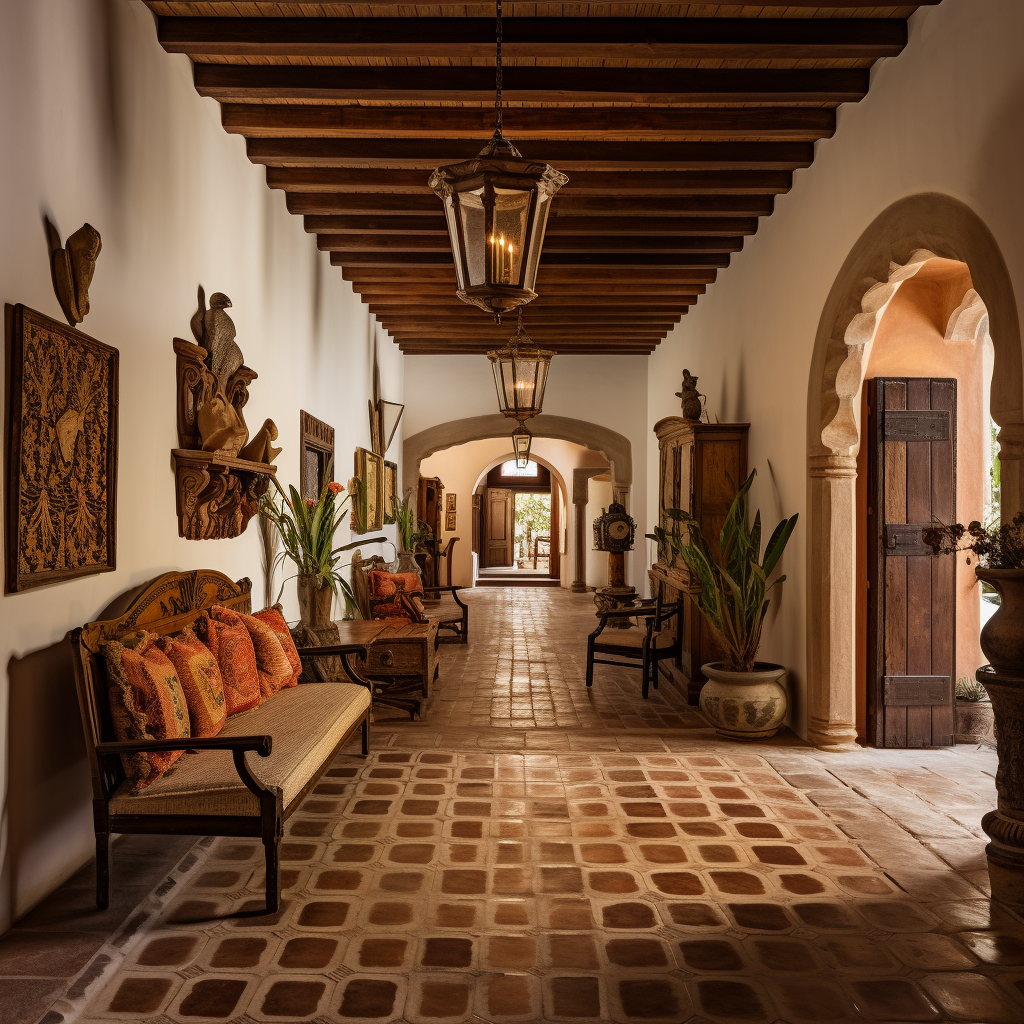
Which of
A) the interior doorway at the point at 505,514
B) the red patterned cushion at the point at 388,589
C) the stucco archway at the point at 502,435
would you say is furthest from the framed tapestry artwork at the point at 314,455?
the interior doorway at the point at 505,514

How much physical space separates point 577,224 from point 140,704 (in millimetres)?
4737

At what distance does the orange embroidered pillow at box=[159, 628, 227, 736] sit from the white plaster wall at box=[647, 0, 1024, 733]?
3.25 meters

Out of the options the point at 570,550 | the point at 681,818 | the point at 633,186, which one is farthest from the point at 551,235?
the point at 570,550

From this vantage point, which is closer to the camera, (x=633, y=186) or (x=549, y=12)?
(x=549, y=12)

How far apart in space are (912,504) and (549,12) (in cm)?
332

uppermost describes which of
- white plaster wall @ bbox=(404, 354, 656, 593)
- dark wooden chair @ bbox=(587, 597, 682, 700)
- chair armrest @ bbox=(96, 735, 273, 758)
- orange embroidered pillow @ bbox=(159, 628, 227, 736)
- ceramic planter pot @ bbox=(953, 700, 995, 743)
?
white plaster wall @ bbox=(404, 354, 656, 593)

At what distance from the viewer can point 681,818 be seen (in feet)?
13.4

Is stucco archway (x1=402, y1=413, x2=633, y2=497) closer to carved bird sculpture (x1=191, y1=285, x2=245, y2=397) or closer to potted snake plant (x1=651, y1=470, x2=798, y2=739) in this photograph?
potted snake plant (x1=651, y1=470, x2=798, y2=739)

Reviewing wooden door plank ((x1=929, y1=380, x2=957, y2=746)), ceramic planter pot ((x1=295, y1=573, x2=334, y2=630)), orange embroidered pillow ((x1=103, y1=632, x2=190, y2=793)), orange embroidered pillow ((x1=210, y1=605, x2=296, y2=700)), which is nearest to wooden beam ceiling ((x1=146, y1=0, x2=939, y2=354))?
wooden door plank ((x1=929, y1=380, x2=957, y2=746))

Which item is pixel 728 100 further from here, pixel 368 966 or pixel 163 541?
pixel 368 966

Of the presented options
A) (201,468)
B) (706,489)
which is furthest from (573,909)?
(706,489)

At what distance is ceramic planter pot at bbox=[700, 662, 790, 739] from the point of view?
18.1 feet

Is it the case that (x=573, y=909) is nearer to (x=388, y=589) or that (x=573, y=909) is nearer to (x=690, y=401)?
(x=388, y=589)

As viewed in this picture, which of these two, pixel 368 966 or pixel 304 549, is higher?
pixel 304 549
